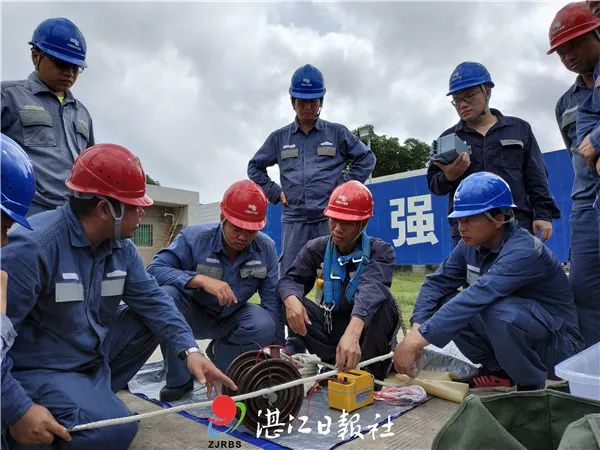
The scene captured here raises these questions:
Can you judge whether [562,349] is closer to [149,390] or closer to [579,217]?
[579,217]

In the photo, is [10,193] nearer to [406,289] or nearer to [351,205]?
[351,205]

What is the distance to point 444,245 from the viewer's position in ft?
34.0

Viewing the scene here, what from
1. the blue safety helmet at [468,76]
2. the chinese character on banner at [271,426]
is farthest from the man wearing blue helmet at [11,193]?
the blue safety helmet at [468,76]

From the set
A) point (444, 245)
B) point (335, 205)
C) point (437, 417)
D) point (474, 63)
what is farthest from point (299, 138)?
point (444, 245)

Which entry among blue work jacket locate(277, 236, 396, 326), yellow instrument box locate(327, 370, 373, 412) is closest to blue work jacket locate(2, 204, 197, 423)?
yellow instrument box locate(327, 370, 373, 412)

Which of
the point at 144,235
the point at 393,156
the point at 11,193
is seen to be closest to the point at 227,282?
the point at 11,193

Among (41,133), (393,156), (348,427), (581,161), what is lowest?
(348,427)

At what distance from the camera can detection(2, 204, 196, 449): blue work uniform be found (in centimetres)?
202

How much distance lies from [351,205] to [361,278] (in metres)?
0.52

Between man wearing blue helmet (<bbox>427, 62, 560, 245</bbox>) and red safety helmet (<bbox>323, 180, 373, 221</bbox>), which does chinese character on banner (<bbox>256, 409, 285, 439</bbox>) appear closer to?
red safety helmet (<bbox>323, 180, 373, 221</bbox>)

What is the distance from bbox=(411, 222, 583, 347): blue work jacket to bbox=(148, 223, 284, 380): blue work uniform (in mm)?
1095

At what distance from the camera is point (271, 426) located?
250 cm

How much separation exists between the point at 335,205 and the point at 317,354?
1165 mm

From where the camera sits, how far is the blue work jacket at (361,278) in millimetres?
3139
